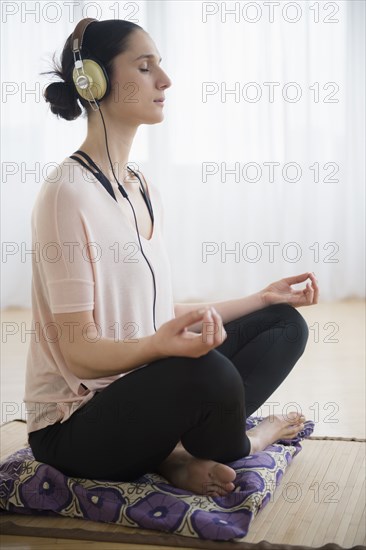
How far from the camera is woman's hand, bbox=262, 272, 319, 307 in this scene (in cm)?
174

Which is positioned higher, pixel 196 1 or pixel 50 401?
pixel 196 1

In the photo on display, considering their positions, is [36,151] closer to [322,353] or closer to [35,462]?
[322,353]

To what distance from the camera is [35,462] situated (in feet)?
5.19

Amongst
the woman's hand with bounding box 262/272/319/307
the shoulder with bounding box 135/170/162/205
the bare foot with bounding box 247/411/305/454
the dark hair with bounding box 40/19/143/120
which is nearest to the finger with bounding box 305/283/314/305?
the woman's hand with bounding box 262/272/319/307

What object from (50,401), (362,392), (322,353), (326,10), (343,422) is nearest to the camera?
(50,401)

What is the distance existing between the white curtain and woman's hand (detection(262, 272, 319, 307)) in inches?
98.3

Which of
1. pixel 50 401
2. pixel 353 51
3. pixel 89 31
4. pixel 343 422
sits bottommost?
pixel 343 422

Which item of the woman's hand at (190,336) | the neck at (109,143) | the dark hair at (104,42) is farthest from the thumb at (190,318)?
the dark hair at (104,42)

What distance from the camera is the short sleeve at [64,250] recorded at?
146cm

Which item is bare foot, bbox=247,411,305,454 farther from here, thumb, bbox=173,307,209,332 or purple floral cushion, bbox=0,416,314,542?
thumb, bbox=173,307,209,332

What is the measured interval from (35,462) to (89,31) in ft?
2.84

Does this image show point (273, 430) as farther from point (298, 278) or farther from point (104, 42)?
point (104, 42)

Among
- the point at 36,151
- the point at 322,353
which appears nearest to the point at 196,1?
the point at 36,151

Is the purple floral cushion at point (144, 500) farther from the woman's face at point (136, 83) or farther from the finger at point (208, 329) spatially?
the woman's face at point (136, 83)
